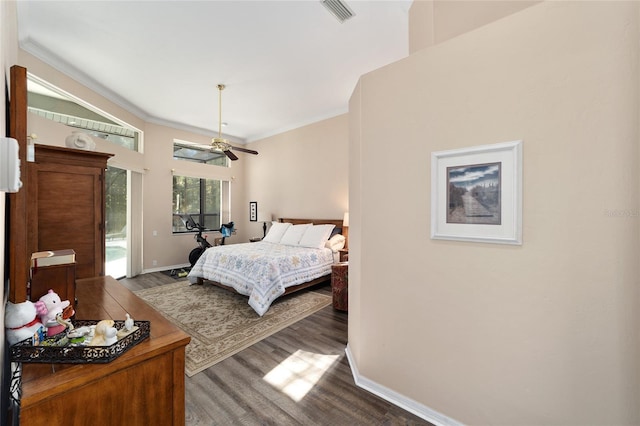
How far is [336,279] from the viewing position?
3.62 m

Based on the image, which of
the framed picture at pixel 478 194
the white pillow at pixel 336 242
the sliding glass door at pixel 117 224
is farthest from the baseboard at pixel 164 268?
the framed picture at pixel 478 194

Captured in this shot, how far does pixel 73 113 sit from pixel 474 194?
17.8ft

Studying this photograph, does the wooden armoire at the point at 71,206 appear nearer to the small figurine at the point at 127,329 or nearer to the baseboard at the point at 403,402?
the small figurine at the point at 127,329

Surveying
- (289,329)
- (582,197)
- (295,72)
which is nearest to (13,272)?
(289,329)

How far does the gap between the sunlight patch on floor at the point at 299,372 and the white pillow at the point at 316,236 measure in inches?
95.4

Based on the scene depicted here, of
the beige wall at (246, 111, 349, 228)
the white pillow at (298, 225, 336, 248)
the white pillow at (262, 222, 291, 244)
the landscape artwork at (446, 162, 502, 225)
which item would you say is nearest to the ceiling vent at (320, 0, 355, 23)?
the landscape artwork at (446, 162, 502, 225)

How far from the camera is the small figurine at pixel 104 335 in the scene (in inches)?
43.6

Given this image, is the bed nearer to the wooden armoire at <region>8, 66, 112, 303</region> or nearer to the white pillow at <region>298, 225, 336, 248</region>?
the white pillow at <region>298, 225, 336, 248</region>

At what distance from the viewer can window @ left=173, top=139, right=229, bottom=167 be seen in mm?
6254

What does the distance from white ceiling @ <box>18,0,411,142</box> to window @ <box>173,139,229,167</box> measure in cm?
142

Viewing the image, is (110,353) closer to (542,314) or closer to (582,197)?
(542,314)

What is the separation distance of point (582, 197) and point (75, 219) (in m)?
3.76

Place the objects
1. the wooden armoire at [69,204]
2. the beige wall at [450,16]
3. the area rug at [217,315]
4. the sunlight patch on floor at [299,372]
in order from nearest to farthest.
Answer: the beige wall at [450,16], the sunlight patch on floor at [299,372], the wooden armoire at [69,204], the area rug at [217,315]

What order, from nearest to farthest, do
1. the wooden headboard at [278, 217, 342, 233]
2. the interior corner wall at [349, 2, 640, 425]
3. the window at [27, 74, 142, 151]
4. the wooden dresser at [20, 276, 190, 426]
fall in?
the wooden dresser at [20, 276, 190, 426] → the interior corner wall at [349, 2, 640, 425] → the window at [27, 74, 142, 151] → the wooden headboard at [278, 217, 342, 233]
